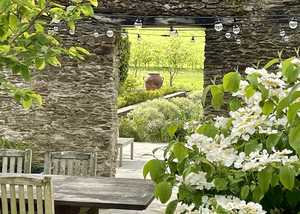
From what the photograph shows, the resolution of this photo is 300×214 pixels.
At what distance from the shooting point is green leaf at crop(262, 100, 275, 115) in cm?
160

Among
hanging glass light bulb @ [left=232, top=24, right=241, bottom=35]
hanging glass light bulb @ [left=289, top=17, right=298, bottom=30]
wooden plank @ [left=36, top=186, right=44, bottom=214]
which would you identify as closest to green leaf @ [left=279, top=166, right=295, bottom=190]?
wooden plank @ [left=36, top=186, right=44, bottom=214]

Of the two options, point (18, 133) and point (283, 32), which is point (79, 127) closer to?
point (18, 133)

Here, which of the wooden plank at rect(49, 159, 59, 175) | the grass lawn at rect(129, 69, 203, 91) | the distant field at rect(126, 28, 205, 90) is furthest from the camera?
the distant field at rect(126, 28, 205, 90)

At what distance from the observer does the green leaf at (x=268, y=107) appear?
1601mm

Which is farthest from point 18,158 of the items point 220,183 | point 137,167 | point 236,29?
point 137,167

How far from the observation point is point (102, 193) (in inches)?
161

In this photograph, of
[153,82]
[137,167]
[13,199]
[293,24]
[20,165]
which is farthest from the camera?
[153,82]

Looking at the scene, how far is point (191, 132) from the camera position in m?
1.84

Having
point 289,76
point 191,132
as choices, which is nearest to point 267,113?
point 289,76

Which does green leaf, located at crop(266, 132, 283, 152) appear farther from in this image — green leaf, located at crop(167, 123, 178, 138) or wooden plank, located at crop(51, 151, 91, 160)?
wooden plank, located at crop(51, 151, 91, 160)

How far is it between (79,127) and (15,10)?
470cm

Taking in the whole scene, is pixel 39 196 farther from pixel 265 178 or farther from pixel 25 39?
pixel 265 178

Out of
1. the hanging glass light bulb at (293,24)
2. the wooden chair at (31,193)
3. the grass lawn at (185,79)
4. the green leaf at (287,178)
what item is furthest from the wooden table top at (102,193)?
the grass lawn at (185,79)

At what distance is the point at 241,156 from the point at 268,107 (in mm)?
147
